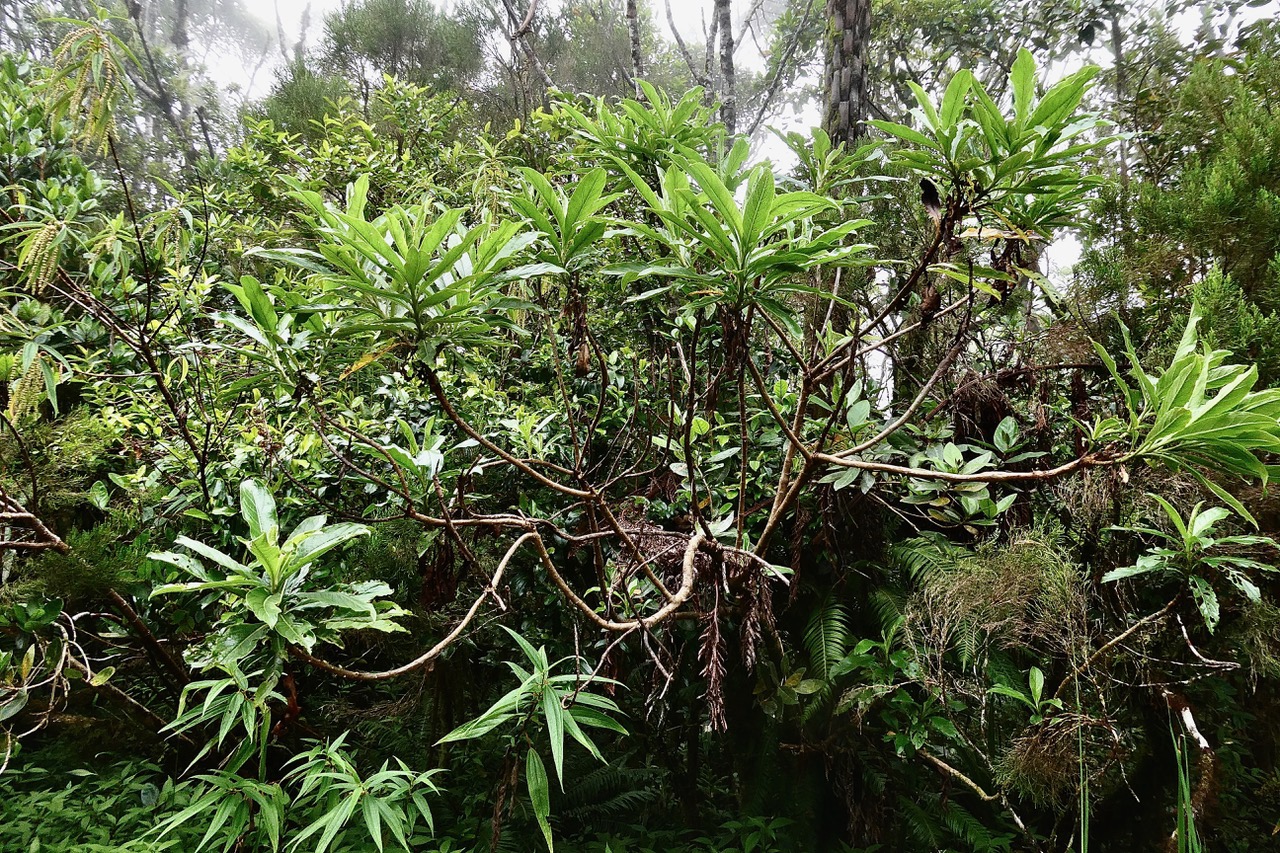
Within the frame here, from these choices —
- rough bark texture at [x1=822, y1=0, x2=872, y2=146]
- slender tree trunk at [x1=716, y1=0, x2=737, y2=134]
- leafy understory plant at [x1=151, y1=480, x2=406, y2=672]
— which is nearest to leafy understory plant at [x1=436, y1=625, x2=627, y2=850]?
leafy understory plant at [x1=151, y1=480, x2=406, y2=672]

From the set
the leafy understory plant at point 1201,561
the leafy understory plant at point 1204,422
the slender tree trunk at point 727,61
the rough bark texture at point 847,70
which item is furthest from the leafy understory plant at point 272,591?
the slender tree trunk at point 727,61

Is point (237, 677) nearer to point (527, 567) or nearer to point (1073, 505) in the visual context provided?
point (527, 567)

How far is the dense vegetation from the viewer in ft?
4.04

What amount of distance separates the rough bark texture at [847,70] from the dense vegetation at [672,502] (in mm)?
602

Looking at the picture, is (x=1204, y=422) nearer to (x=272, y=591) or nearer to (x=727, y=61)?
(x=272, y=591)

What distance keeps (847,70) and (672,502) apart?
2.59m

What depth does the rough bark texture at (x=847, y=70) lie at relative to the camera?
317 centimetres

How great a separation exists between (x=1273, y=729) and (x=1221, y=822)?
46 centimetres

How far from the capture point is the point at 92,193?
296 centimetres

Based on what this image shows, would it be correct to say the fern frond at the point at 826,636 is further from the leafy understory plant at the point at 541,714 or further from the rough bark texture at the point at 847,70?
the rough bark texture at the point at 847,70

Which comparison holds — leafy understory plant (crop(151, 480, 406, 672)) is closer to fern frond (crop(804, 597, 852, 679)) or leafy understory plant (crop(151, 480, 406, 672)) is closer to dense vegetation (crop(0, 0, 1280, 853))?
dense vegetation (crop(0, 0, 1280, 853))

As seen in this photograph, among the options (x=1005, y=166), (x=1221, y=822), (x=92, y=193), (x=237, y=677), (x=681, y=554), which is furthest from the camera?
(x=92, y=193)

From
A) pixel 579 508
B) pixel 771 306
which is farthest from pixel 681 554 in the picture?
pixel 771 306

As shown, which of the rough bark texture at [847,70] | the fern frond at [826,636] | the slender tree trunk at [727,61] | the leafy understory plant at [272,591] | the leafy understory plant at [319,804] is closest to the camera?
the leafy understory plant at [272,591]
